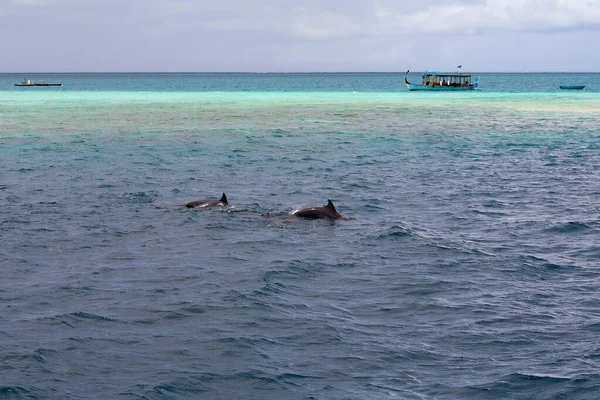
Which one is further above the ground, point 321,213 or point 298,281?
point 321,213

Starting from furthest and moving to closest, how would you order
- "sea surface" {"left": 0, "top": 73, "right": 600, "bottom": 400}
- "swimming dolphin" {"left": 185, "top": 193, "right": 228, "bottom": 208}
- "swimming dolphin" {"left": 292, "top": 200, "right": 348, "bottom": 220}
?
"swimming dolphin" {"left": 185, "top": 193, "right": 228, "bottom": 208}
"swimming dolphin" {"left": 292, "top": 200, "right": 348, "bottom": 220}
"sea surface" {"left": 0, "top": 73, "right": 600, "bottom": 400}

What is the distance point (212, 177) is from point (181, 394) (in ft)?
68.8

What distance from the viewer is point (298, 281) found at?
15.8m

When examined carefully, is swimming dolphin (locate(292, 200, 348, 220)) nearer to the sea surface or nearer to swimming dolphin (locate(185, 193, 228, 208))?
the sea surface

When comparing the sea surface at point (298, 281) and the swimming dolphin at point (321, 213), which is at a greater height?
the swimming dolphin at point (321, 213)

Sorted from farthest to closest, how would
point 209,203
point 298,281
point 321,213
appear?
point 209,203
point 321,213
point 298,281

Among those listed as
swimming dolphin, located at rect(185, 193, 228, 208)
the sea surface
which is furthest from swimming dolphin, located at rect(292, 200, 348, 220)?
swimming dolphin, located at rect(185, 193, 228, 208)

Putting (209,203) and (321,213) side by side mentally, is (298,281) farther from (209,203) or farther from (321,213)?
(209,203)

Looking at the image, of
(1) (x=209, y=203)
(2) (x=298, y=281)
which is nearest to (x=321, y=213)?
(1) (x=209, y=203)

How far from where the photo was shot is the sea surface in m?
11.0

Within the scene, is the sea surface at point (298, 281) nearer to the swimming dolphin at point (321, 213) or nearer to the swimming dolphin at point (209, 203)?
the swimming dolphin at point (321, 213)

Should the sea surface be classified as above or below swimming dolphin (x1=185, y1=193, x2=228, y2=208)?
below

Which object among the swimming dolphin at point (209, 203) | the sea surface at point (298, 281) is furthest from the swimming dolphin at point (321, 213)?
the swimming dolphin at point (209, 203)

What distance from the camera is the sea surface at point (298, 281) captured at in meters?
11.0
